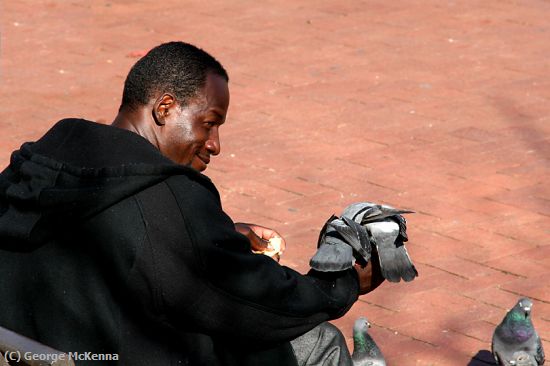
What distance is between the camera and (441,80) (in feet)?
24.6

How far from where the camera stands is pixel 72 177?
2424mm

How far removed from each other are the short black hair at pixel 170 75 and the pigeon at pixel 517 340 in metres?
1.73

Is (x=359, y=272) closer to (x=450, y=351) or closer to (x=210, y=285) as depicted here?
(x=210, y=285)

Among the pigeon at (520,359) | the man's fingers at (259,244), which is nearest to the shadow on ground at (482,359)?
the pigeon at (520,359)

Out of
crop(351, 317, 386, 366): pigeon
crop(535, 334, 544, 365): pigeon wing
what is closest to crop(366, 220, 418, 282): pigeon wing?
crop(351, 317, 386, 366): pigeon

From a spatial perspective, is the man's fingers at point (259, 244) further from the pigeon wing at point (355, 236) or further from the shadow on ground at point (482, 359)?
the shadow on ground at point (482, 359)

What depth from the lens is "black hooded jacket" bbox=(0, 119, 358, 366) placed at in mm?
2361

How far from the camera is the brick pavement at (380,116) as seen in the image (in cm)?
481

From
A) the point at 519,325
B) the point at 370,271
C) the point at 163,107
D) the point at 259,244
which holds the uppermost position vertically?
the point at 163,107

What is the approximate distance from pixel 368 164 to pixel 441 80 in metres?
1.63

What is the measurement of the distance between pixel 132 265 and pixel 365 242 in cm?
60

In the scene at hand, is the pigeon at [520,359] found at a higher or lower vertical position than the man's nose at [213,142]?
lower

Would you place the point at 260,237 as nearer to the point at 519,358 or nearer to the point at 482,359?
the point at 519,358

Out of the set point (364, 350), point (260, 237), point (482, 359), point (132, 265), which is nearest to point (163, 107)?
point (132, 265)
